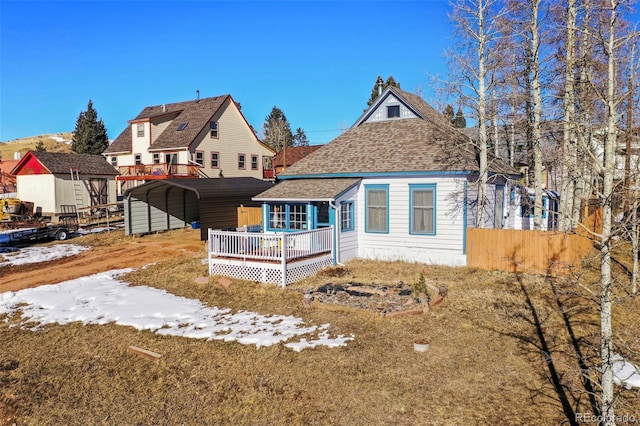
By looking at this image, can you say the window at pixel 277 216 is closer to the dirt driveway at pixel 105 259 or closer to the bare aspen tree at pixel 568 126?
the dirt driveway at pixel 105 259

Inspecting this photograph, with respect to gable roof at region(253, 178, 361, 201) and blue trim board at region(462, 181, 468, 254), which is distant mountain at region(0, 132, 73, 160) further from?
blue trim board at region(462, 181, 468, 254)

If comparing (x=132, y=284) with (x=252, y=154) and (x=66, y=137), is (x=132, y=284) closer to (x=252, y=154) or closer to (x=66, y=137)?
(x=252, y=154)

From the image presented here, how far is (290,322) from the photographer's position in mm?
10133

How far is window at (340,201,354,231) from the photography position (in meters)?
16.3

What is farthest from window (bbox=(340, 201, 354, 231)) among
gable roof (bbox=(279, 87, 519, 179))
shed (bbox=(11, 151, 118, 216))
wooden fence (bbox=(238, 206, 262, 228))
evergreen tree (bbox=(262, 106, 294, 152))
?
evergreen tree (bbox=(262, 106, 294, 152))

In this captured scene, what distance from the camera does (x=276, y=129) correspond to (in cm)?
8644

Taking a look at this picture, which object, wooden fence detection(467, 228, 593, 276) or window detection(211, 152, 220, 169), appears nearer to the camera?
wooden fence detection(467, 228, 593, 276)

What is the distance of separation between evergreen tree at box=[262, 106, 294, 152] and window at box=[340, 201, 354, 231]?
6766 centimetres

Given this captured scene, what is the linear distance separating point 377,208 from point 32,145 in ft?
381

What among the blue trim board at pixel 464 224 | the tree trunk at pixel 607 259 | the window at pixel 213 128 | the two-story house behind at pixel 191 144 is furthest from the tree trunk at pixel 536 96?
the window at pixel 213 128

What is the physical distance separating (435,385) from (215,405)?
3471 millimetres

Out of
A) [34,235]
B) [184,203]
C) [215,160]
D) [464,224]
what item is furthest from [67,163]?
[464,224]

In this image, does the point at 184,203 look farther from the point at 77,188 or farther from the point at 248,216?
the point at 77,188

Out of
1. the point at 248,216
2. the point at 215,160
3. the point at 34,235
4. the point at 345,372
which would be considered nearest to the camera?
the point at 345,372
